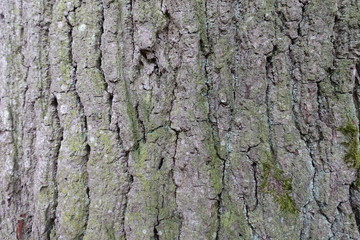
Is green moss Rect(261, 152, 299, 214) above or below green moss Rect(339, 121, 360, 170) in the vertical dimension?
below

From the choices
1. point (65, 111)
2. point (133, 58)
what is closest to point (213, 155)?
point (133, 58)

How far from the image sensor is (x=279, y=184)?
0.85 meters

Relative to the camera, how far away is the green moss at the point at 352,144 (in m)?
0.82

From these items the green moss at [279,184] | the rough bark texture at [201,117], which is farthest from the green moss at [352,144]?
the green moss at [279,184]

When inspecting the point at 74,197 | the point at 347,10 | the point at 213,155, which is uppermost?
the point at 347,10

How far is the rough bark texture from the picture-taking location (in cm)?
83

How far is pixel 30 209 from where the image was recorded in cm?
97

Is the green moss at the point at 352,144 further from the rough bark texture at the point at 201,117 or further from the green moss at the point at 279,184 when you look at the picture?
the green moss at the point at 279,184

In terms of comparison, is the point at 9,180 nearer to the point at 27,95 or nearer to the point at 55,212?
the point at 55,212

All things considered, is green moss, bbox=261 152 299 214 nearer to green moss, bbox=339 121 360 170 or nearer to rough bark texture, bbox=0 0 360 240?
rough bark texture, bbox=0 0 360 240

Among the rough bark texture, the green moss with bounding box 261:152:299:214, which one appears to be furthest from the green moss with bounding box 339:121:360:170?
the green moss with bounding box 261:152:299:214

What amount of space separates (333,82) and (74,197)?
91cm

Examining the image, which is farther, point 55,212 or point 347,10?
point 55,212

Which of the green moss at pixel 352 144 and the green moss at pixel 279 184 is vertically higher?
the green moss at pixel 352 144
